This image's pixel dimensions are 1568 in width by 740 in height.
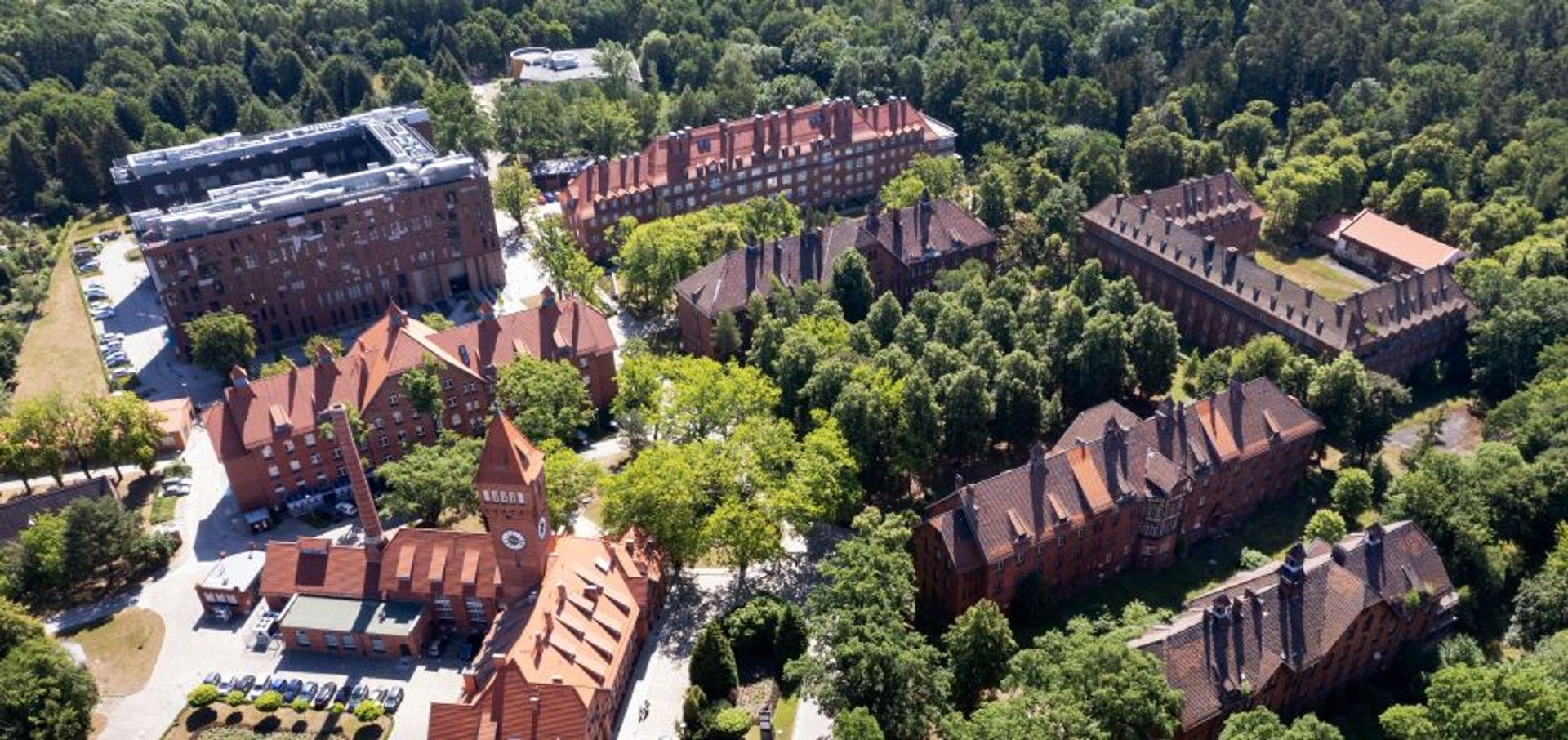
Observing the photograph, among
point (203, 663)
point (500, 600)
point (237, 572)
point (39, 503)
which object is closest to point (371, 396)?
point (237, 572)

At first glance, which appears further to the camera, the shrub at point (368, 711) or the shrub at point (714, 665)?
the shrub at point (368, 711)

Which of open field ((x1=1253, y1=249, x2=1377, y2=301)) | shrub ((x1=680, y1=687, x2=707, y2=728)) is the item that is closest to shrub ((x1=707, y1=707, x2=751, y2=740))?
shrub ((x1=680, y1=687, x2=707, y2=728))

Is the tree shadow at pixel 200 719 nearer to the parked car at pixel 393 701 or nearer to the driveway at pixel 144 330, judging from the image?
the parked car at pixel 393 701

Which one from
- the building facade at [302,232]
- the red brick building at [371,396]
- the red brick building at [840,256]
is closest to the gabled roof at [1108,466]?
the red brick building at [840,256]

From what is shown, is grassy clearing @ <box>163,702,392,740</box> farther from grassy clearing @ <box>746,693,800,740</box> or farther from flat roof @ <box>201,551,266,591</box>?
grassy clearing @ <box>746,693,800,740</box>

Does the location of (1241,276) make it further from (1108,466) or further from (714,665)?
(714,665)

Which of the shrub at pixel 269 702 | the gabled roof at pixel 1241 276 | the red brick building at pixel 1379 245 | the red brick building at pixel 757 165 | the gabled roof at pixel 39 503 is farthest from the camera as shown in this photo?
the red brick building at pixel 757 165
